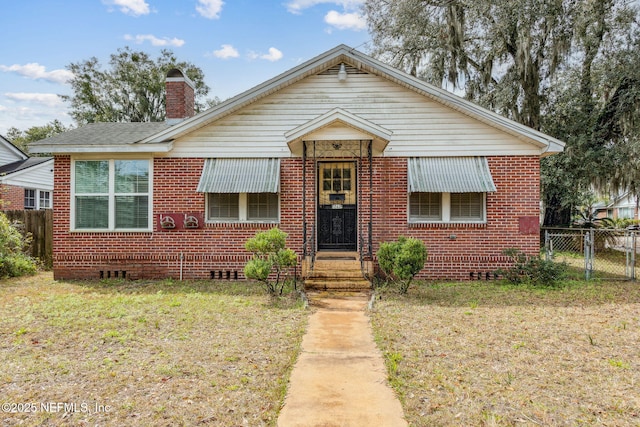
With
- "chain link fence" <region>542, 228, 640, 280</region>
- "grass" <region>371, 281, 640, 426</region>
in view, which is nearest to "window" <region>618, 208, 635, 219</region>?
"chain link fence" <region>542, 228, 640, 280</region>

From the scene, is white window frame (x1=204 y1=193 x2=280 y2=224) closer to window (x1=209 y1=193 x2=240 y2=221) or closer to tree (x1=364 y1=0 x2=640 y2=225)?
window (x1=209 y1=193 x2=240 y2=221)

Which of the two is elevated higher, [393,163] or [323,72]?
[323,72]

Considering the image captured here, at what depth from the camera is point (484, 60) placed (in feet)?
58.6

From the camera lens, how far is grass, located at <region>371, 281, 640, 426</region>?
3605 millimetres

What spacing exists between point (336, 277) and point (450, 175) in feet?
12.4

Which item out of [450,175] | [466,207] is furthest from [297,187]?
[466,207]

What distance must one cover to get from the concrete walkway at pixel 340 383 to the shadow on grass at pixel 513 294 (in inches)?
96.0

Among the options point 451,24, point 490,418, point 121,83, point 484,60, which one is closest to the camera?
point 490,418

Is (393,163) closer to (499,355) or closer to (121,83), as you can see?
(499,355)

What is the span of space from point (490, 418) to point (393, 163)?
24.9 feet

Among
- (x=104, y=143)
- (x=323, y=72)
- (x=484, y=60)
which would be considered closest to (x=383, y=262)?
(x=323, y=72)

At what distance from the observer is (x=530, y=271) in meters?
9.78

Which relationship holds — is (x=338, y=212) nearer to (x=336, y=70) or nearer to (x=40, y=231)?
(x=336, y=70)

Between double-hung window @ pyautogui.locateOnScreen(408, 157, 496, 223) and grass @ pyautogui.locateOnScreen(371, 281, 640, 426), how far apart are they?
8.10ft
